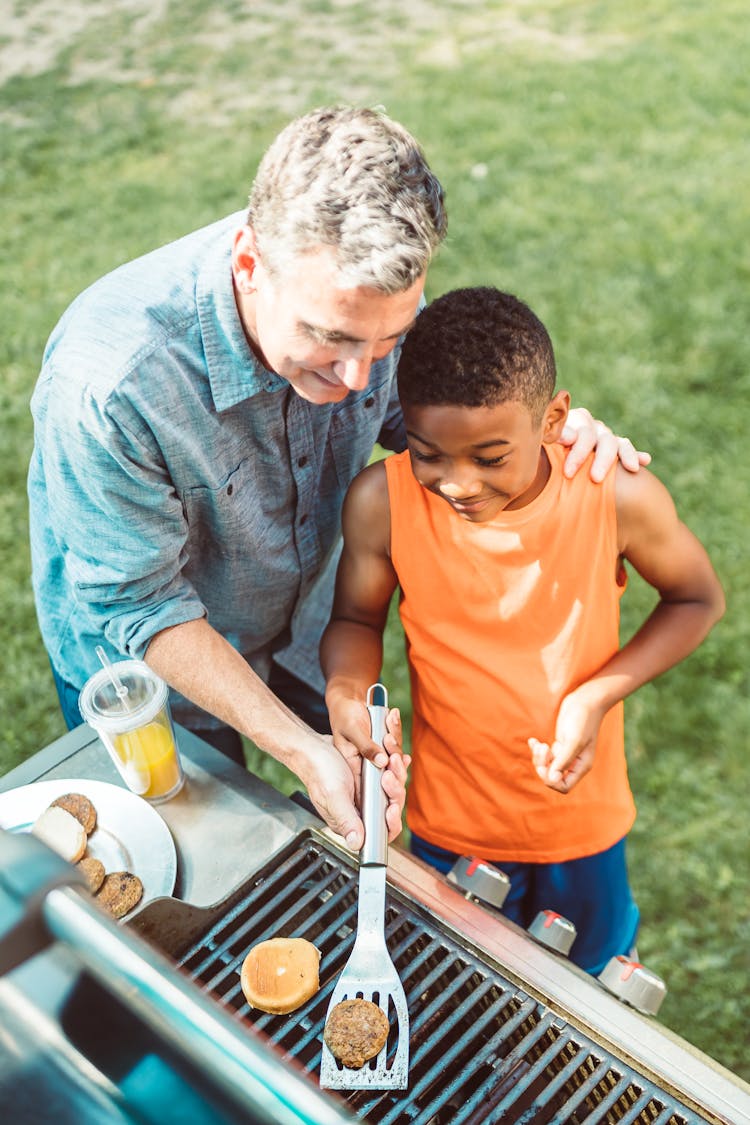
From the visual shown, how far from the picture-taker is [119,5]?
24.0ft

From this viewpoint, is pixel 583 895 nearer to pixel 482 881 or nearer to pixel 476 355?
pixel 482 881

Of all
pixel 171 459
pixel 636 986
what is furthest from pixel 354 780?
pixel 171 459

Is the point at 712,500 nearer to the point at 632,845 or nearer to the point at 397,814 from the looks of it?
the point at 632,845

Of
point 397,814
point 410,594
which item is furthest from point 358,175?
point 397,814

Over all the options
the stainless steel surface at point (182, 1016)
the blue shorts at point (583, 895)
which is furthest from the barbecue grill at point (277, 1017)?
the blue shorts at point (583, 895)

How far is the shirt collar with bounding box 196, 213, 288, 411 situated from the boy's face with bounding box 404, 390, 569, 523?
0.29 meters

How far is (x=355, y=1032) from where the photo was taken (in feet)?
4.14

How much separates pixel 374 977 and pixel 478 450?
808 mm

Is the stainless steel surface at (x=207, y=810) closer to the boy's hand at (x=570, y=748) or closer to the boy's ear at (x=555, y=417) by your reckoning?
the boy's hand at (x=570, y=748)

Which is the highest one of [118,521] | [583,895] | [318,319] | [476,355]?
[318,319]

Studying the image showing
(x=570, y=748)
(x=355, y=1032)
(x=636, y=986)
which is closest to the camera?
(x=355, y=1032)

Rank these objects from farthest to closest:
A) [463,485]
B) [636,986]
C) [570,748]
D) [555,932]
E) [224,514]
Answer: [224,514] < [570,748] < [463,485] < [555,932] < [636,986]

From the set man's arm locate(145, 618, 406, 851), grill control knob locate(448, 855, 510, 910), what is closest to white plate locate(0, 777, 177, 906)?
man's arm locate(145, 618, 406, 851)

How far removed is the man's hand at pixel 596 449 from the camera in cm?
183
